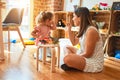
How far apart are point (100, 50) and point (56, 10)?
2.73 m

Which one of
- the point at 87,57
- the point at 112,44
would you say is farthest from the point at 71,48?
the point at 112,44

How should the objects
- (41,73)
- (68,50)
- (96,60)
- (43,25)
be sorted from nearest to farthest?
(41,73)
(96,60)
(68,50)
(43,25)

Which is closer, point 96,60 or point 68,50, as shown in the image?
point 96,60

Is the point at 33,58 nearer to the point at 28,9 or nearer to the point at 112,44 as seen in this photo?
the point at 112,44

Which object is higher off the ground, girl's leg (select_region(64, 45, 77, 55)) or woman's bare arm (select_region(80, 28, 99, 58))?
woman's bare arm (select_region(80, 28, 99, 58))

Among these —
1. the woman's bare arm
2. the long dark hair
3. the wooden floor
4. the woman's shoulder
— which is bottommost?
the wooden floor

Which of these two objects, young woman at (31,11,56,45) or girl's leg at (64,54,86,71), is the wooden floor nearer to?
girl's leg at (64,54,86,71)

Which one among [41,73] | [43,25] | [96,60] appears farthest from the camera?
[43,25]

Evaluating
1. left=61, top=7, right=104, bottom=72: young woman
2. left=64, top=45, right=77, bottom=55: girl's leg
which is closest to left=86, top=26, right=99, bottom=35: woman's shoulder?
left=61, top=7, right=104, bottom=72: young woman

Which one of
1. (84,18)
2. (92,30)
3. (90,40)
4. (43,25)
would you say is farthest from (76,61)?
(43,25)

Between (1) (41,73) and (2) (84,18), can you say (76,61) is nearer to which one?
(1) (41,73)

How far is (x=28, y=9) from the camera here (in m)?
5.46

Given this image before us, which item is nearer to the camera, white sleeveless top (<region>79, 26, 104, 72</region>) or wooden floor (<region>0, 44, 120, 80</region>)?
wooden floor (<region>0, 44, 120, 80</region>)

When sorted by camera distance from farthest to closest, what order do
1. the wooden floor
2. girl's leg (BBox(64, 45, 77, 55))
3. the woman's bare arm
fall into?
girl's leg (BBox(64, 45, 77, 55)) → the woman's bare arm → the wooden floor
